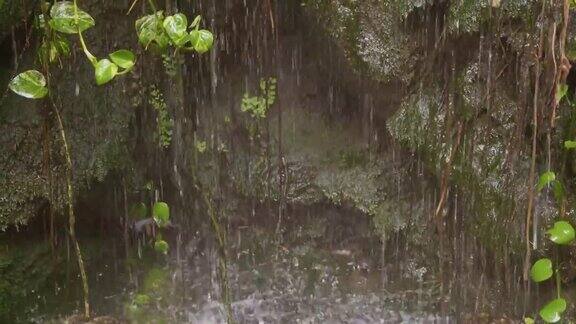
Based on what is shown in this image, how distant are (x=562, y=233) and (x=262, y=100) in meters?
1.48

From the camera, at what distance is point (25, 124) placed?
2.59m

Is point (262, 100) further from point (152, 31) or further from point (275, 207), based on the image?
point (152, 31)

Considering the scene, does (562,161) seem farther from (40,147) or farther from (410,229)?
(40,147)

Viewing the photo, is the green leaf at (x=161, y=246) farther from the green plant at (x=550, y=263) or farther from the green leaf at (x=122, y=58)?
the green plant at (x=550, y=263)

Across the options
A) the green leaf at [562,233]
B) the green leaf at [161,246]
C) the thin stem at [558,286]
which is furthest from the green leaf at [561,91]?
the green leaf at [161,246]

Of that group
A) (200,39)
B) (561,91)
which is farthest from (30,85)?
(561,91)

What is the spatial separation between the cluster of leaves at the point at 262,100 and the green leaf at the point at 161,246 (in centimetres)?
72

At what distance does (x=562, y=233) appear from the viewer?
218 centimetres

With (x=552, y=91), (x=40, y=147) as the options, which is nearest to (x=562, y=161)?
(x=552, y=91)

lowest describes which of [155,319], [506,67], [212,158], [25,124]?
[155,319]

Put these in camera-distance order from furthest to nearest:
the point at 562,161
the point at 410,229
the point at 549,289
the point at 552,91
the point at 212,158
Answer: the point at 212,158 < the point at 410,229 < the point at 549,289 < the point at 562,161 < the point at 552,91

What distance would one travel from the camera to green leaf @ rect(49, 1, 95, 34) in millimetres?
2000

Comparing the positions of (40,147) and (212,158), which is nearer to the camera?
(40,147)

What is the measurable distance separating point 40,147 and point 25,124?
0.10 m
